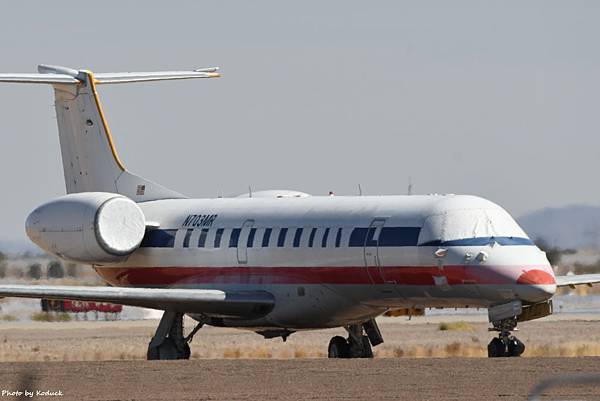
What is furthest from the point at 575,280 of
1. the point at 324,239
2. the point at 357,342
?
the point at 324,239

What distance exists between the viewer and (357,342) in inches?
1575

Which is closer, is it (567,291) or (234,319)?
(234,319)

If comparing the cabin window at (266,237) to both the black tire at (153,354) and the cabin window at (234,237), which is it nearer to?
the cabin window at (234,237)

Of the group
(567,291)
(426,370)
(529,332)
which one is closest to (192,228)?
(426,370)

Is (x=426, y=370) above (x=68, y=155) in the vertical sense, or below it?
below

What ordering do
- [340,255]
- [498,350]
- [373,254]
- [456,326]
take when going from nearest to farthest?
[498,350]
[373,254]
[340,255]
[456,326]

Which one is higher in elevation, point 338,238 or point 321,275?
point 338,238

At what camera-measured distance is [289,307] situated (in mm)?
37625

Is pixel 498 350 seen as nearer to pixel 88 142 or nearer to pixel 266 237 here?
pixel 266 237

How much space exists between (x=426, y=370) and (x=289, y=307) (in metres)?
8.86

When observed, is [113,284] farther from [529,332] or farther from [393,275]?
[529,332]

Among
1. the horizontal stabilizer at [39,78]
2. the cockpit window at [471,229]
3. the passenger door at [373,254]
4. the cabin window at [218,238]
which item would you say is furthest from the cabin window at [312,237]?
the horizontal stabilizer at [39,78]

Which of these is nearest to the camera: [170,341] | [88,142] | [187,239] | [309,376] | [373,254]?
[309,376]

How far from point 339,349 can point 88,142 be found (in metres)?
8.75
